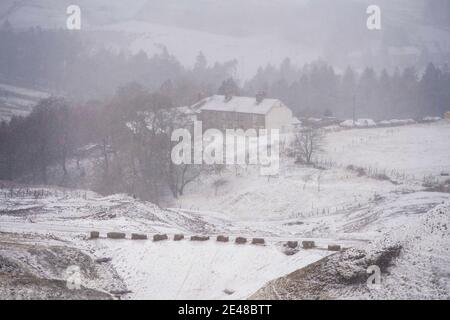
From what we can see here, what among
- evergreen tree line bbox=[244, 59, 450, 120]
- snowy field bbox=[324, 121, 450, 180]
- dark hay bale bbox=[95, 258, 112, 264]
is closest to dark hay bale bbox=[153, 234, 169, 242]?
dark hay bale bbox=[95, 258, 112, 264]

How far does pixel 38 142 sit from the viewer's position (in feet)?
197

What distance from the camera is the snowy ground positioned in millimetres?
22406

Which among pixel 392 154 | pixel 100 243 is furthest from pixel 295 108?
pixel 100 243

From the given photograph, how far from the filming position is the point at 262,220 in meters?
41.0

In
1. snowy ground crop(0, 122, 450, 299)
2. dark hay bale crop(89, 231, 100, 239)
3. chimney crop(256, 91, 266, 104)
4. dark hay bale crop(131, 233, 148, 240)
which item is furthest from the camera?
chimney crop(256, 91, 266, 104)

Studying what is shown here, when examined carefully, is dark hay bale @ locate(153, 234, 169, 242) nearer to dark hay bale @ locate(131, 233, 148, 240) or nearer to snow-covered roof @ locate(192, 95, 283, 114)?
dark hay bale @ locate(131, 233, 148, 240)

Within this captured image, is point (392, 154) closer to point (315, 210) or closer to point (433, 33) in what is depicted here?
point (315, 210)

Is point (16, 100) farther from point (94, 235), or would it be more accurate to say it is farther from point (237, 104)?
point (94, 235)

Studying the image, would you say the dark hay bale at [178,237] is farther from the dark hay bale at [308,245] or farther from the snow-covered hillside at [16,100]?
the snow-covered hillside at [16,100]

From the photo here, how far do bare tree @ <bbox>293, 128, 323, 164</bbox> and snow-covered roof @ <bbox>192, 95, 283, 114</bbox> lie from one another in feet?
45.4

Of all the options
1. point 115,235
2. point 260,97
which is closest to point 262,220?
point 115,235

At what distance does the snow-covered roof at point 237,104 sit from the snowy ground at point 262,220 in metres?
12.9

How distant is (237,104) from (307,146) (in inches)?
798

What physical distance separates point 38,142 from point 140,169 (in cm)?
1372
